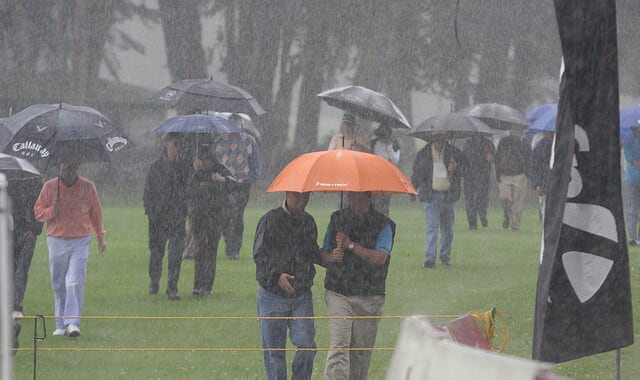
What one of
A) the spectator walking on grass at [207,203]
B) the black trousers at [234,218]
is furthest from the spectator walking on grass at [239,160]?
the spectator walking on grass at [207,203]

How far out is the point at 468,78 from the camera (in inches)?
1444

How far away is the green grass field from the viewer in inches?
393

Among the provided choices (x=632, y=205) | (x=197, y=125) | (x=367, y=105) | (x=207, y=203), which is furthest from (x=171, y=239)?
(x=632, y=205)

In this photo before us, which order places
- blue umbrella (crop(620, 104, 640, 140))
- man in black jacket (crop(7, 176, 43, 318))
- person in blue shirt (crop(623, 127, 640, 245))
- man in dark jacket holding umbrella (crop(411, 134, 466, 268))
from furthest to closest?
person in blue shirt (crop(623, 127, 640, 245)) < blue umbrella (crop(620, 104, 640, 140)) < man in dark jacket holding umbrella (crop(411, 134, 466, 268)) < man in black jacket (crop(7, 176, 43, 318))

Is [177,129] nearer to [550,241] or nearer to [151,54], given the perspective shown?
[550,241]

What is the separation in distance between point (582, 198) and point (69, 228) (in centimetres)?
635

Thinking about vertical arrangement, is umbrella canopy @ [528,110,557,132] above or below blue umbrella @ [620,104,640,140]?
below

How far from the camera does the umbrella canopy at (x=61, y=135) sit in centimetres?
→ 1105

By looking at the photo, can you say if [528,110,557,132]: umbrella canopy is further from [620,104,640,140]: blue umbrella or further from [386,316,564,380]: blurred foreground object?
[386,316,564,380]: blurred foreground object

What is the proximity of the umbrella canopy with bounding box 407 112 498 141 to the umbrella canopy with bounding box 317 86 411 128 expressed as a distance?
1464 mm

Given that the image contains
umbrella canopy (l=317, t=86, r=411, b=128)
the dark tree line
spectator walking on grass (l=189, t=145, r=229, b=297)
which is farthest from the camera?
the dark tree line

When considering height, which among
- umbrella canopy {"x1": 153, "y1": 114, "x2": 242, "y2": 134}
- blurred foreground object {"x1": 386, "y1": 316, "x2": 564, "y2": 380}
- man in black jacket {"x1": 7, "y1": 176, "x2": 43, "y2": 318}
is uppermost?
blurred foreground object {"x1": 386, "y1": 316, "x2": 564, "y2": 380}

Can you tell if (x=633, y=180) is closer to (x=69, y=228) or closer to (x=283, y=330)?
(x=69, y=228)

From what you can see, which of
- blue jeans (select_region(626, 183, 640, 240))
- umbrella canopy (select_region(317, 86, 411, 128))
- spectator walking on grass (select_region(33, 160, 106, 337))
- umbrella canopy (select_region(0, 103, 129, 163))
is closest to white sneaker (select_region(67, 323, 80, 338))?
spectator walking on grass (select_region(33, 160, 106, 337))
